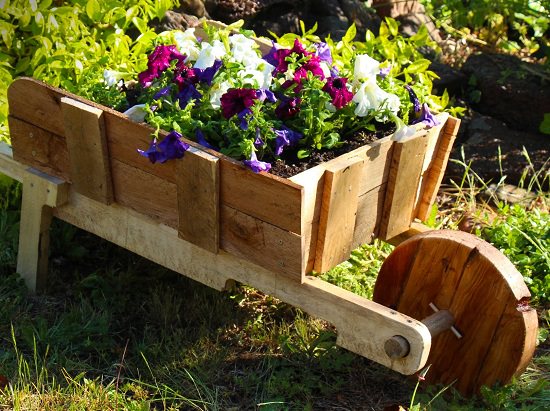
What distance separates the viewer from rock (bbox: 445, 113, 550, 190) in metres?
4.81

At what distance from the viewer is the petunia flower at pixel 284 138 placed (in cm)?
292

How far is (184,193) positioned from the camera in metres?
2.93

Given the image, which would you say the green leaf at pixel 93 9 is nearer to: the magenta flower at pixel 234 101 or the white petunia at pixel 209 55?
the white petunia at pixel 209 55

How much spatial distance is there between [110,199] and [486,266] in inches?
52.5

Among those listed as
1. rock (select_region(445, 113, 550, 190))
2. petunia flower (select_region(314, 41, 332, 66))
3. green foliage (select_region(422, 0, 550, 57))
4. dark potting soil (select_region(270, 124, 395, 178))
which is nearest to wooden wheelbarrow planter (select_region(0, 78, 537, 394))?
dark potting soil (select_region(270, 124, 395, 178))

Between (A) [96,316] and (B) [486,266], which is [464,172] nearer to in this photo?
(B) [486,266]

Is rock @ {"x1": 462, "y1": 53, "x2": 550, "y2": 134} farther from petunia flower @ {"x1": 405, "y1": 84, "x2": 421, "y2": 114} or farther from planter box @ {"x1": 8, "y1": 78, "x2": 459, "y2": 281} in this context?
petunia flower @ {"x1": 405, "y1": 84, "x2": 421, "y2": 114}

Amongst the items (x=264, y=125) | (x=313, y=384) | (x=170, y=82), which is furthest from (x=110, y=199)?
(x=313, y=384)

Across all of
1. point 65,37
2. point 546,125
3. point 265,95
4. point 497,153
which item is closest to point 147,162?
point 265,95

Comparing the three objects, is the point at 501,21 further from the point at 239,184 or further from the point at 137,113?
the point at 239,184

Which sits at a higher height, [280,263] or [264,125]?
[264,125]

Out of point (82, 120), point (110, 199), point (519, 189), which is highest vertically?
point (82, 120)

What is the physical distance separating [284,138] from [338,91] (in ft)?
0.85

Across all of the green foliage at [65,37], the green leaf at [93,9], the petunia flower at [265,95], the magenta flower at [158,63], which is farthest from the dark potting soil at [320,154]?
the green leaf at [93,9]
